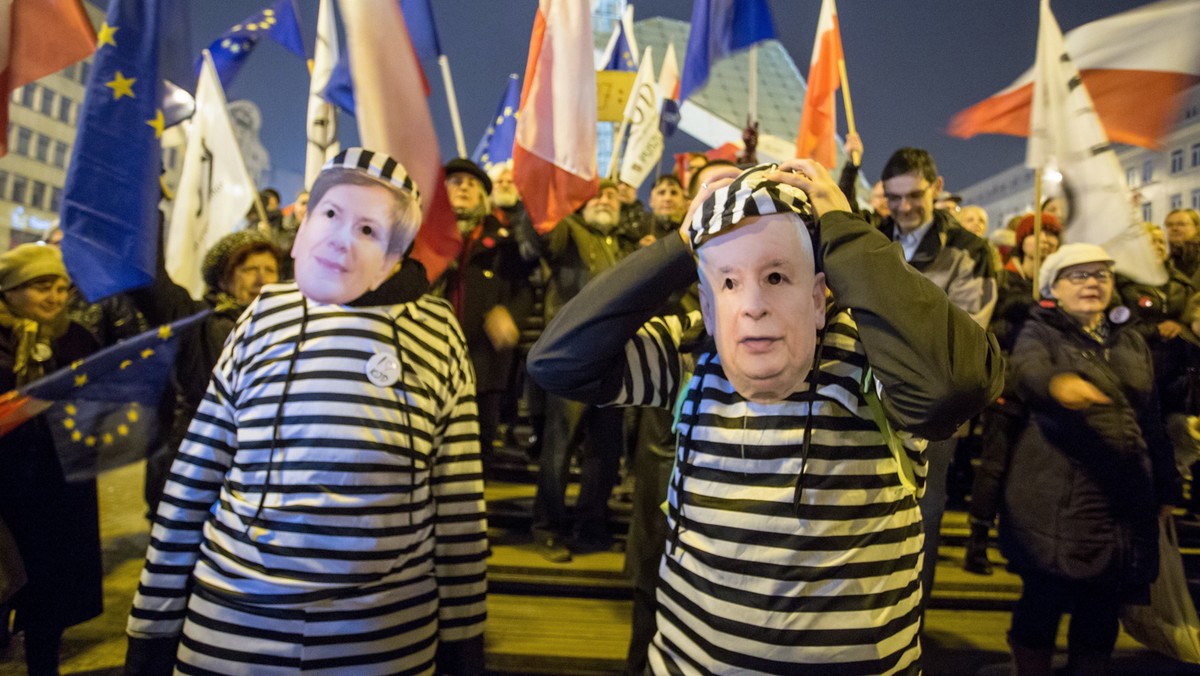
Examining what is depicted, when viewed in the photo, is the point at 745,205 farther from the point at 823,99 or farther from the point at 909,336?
the point at 823,99

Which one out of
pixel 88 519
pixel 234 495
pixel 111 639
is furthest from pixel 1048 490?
pixel 111 639

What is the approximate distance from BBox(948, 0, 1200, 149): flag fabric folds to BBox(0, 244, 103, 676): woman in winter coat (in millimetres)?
4644

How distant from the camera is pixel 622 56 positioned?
24.3 ft

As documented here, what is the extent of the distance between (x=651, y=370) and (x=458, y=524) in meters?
0.76

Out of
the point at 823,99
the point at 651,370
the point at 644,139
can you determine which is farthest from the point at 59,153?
the point at 651,370

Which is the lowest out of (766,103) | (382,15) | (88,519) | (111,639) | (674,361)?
(111,639)

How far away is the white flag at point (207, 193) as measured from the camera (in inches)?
144

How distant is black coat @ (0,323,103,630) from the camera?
2680 mm

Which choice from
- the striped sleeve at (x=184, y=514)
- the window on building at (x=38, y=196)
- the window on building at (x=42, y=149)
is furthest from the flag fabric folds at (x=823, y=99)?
the window on building at (x=38, y=196)

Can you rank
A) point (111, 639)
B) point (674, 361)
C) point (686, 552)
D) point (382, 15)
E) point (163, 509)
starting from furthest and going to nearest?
1. point (111, 639)
2. point (382, 15)
3. point (163, 509)
4. point (674, 361)
5. point (686, 552)

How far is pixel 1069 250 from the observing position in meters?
2.82

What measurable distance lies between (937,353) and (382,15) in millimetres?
2395

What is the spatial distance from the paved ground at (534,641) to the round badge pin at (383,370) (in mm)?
1801

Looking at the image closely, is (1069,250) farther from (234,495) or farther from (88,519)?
(88,519)
